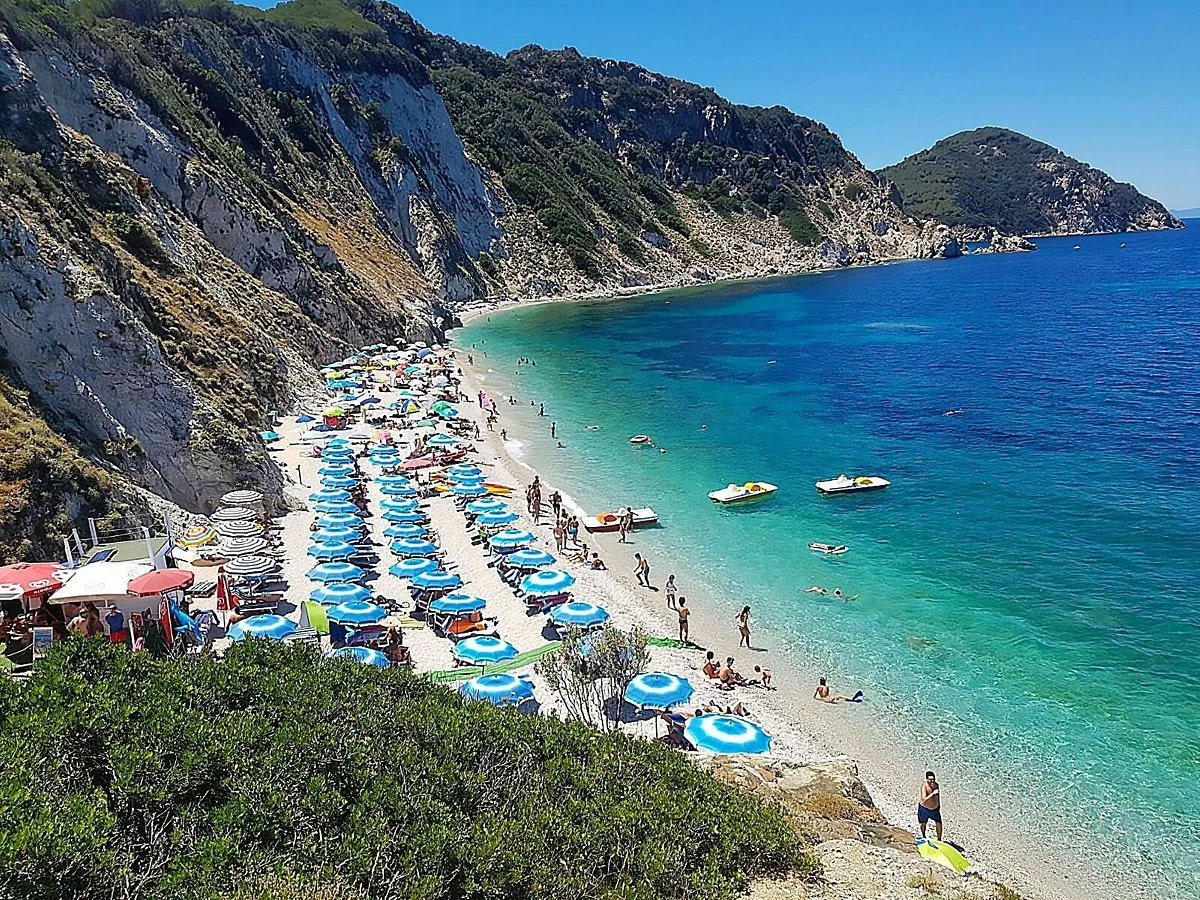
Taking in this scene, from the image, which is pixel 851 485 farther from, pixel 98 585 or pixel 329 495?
pixel 98 585

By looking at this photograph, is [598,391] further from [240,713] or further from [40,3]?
[240,713]

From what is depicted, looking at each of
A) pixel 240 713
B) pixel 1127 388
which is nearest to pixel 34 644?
pixel 240 713

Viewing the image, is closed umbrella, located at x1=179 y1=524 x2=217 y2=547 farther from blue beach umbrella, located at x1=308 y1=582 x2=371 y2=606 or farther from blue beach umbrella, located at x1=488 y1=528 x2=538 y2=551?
blue beach umbrella, located at x1=488 y1=528 x2=538 y2=551

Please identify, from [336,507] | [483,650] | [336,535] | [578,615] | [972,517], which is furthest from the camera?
[972,517]

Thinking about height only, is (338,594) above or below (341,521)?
below

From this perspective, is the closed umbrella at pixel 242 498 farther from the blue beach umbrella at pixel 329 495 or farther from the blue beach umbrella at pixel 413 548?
the blue beach umbrella at pixel 413 548

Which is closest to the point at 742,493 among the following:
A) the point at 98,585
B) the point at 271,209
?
the point at 98,585

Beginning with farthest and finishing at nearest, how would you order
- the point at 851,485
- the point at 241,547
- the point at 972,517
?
1. the point at 851,485
2. the point at 972,517
3. the point at 241,547
